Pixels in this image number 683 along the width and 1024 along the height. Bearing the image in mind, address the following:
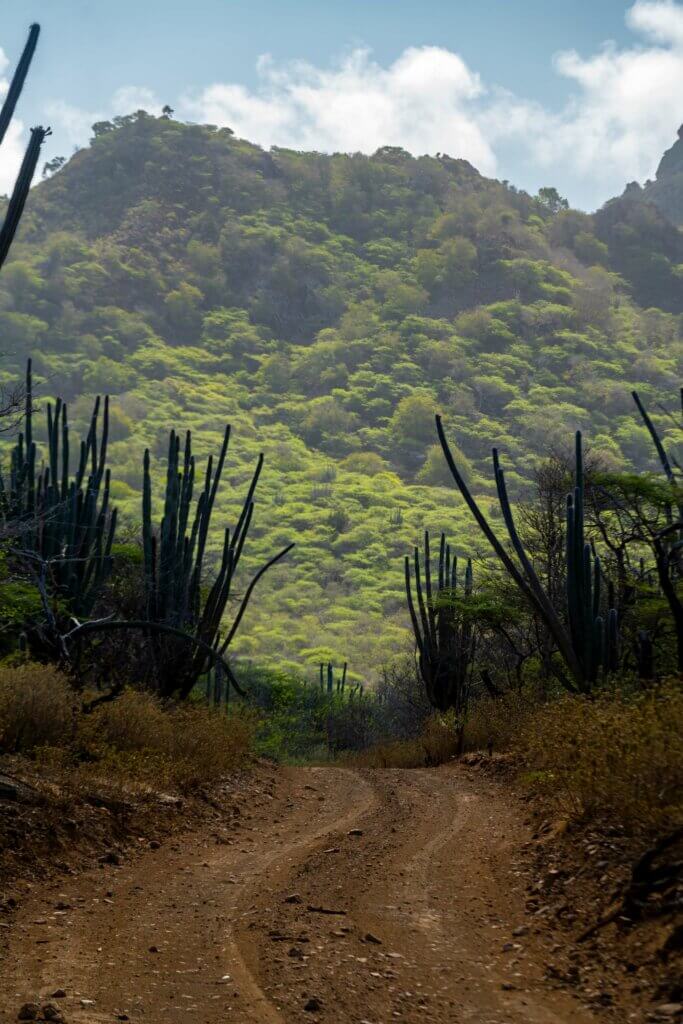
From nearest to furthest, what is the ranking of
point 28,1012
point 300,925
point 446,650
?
point 28,1012 → point 300,925 → point 446,650

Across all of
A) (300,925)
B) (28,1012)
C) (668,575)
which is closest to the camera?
(28,1012)

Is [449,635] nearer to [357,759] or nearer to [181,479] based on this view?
[357,759]

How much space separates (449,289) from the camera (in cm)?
12862

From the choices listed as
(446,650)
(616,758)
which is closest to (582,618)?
(616,758)

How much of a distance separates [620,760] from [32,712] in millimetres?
5426

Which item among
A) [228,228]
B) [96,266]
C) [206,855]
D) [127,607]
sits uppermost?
[228,228]

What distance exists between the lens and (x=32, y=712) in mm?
9500

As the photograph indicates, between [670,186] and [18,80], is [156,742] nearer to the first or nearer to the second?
[18,80]

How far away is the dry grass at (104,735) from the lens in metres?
9.34

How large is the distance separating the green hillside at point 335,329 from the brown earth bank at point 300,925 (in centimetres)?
4351

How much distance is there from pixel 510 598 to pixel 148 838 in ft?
39.0

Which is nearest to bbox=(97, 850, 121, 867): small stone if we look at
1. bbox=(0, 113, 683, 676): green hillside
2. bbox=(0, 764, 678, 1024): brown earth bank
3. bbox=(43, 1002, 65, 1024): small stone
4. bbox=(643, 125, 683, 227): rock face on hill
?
bbox=(0, 764, 678, 1024): brown earth bank

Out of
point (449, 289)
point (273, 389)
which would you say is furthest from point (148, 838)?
point (449, 289)

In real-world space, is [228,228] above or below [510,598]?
above
